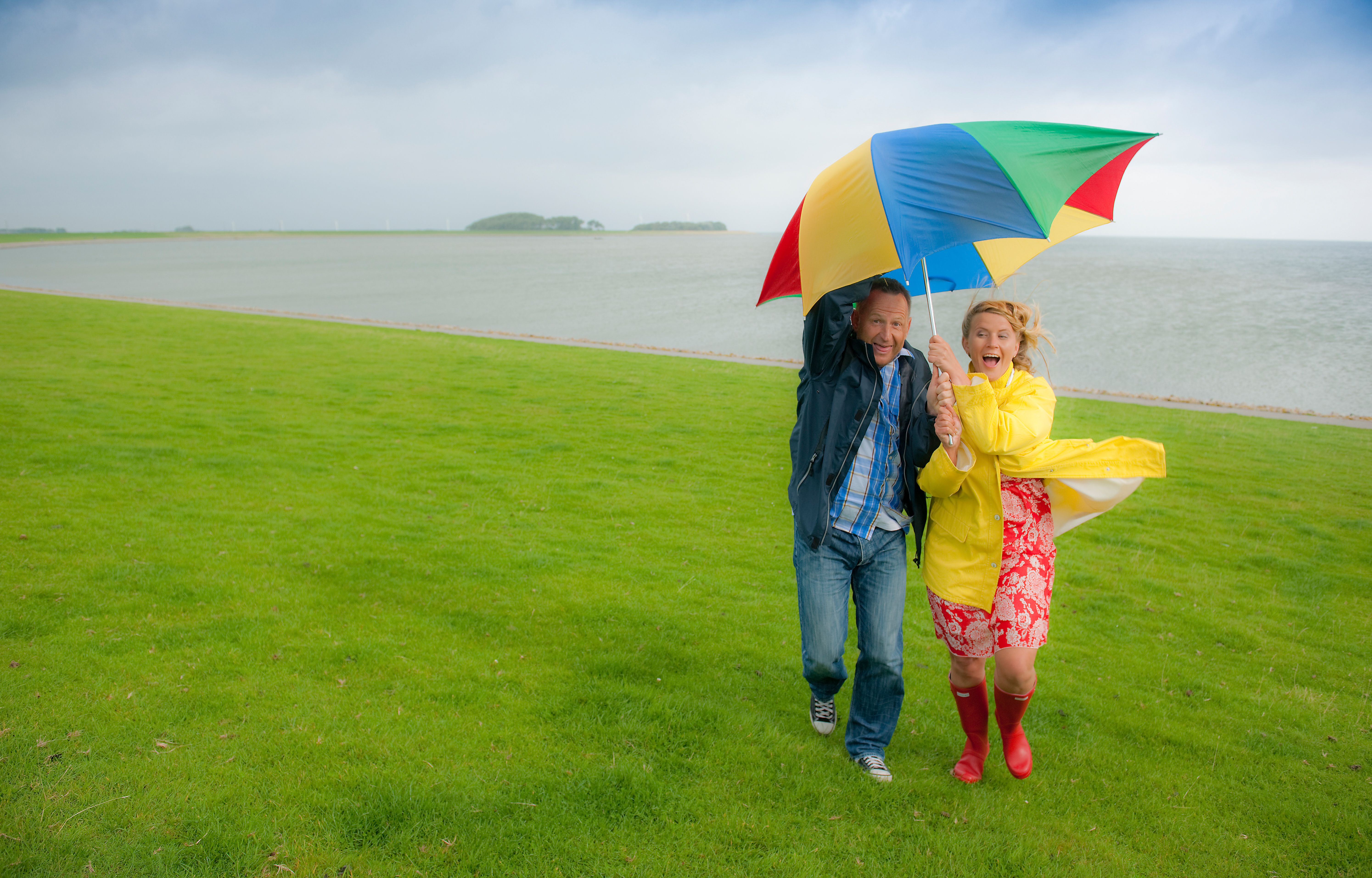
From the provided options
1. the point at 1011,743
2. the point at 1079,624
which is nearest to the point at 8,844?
the point at 1011,743

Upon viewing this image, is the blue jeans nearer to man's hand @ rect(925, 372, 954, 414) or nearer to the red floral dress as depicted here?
the red floral dress

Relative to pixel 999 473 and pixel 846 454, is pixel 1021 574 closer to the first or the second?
pixel 999 473

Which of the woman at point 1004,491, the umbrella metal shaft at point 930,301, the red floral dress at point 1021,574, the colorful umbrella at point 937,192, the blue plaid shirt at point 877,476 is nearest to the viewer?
the colorful umbrella at point 937,192

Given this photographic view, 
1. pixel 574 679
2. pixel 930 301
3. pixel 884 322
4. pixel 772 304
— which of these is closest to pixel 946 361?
pixel 930 301

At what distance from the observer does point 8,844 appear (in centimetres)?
315

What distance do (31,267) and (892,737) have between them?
213ft

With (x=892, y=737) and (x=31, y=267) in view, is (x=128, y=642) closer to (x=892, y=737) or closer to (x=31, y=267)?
(x=892, y=737)

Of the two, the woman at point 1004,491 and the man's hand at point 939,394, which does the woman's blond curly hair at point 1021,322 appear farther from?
the man's hand at point 939,394

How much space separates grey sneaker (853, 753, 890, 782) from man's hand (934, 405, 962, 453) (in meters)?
1.59

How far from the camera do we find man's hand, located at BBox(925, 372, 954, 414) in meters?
3.38

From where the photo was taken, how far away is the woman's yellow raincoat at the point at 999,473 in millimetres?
3359

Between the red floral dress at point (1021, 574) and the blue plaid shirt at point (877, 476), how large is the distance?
47 centimetres

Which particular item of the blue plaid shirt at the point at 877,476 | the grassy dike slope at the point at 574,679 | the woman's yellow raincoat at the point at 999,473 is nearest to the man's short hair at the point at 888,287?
the blue plaid shirt at the point at 877,476

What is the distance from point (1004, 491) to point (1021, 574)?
37 cm
